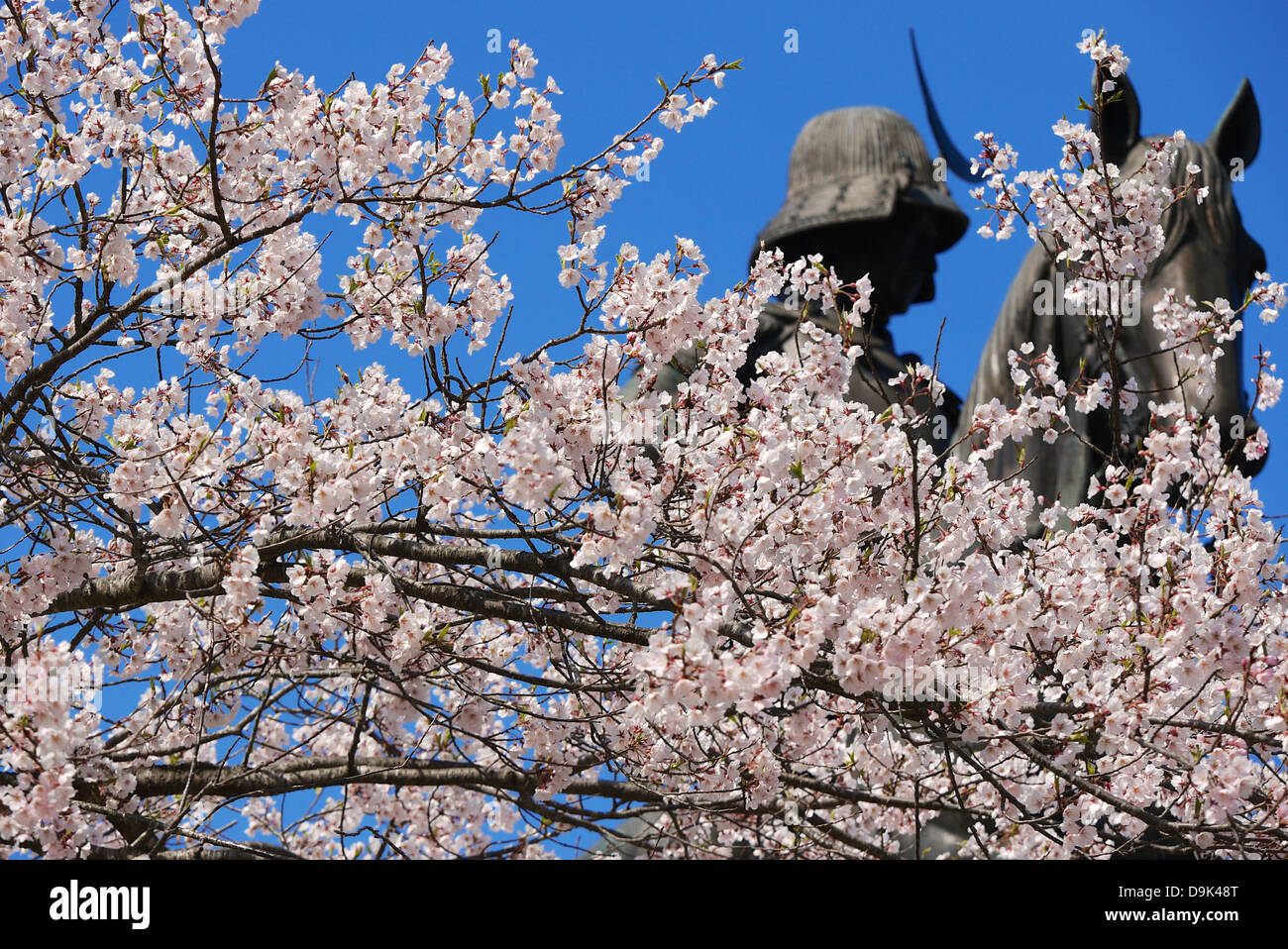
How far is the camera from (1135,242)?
6.02 meters

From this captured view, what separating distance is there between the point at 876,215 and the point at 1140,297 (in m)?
4.79

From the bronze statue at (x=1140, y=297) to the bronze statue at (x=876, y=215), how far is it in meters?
2.65

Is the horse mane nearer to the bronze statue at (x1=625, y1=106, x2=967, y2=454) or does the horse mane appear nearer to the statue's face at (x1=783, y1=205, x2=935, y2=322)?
the bronze statue at (x1=625, y1=106, x2=967, y2=454)

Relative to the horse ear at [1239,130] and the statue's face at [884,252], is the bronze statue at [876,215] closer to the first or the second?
the statue's face at [884,252]

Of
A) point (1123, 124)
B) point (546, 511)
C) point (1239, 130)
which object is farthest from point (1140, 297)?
point (546, 511)

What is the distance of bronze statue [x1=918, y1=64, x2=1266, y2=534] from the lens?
8.21 m

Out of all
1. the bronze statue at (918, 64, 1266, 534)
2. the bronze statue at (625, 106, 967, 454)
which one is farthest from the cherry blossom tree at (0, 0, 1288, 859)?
the bronze statue at (625, 106, 967, 454)

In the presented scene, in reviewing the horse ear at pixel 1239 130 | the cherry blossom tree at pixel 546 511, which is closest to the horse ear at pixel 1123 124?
the horse ear at pixel 1239 130

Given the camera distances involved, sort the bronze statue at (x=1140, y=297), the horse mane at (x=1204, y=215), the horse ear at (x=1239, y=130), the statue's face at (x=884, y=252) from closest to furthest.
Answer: the bronze statue at (x=1140, y=297) < the horse mane at (x=1204, y=215) < the horse ear at (x=1239, y=130) < the statue's face at (x=884, y=252)

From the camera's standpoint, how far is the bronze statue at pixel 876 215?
12531mm

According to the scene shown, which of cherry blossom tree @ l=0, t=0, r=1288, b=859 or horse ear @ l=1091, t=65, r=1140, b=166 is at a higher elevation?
horse ear @ l=1091, t=65, r=1140, b=166

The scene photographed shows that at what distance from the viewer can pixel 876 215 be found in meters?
12.4
